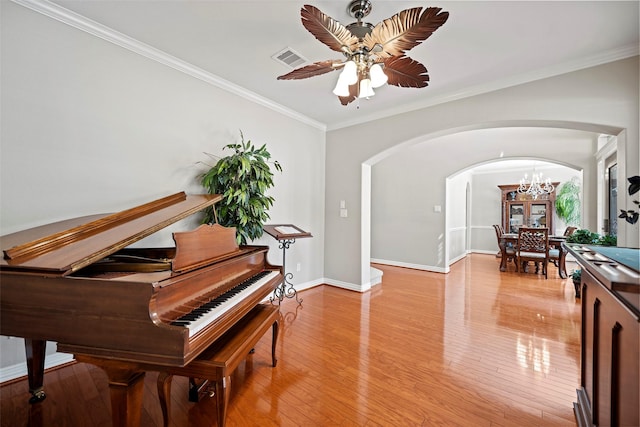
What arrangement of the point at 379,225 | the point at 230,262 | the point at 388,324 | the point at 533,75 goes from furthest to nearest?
the point at 379,225
the point at 388,324
the point at 533,75
the point at 230,262

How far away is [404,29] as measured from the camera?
1.50 metres

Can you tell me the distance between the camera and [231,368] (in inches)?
54.9

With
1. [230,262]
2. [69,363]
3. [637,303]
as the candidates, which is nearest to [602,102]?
[637,303]

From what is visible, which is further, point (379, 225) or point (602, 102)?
point (379, 225)

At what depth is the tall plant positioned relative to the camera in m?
7.08

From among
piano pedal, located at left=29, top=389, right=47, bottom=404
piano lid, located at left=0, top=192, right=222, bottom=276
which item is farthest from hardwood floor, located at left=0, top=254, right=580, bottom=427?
piano lid, located at left=0, top=192, right=222, bottom=276

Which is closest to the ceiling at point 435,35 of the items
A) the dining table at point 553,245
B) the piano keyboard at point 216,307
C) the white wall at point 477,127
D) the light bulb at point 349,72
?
the white wall at point 477,127

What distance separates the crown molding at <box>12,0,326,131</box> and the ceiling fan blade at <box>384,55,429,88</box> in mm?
2075

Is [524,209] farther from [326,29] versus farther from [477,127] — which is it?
[326,29]

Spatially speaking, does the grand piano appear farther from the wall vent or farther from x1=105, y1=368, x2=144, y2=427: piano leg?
the wall vent

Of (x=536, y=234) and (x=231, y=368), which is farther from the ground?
(x=536, y=234)

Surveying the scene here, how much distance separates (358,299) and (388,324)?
34.3 inches

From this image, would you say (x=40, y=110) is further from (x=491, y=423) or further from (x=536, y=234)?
(x=536, y=234)

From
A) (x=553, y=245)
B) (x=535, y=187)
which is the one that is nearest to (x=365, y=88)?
(x=553, y=245)
